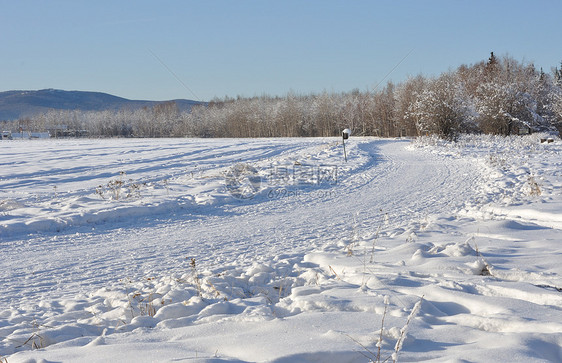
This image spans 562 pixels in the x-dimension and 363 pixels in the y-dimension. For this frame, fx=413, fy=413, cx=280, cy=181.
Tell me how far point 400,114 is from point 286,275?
6132 cm

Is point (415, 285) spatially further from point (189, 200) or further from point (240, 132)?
point (240, 132)

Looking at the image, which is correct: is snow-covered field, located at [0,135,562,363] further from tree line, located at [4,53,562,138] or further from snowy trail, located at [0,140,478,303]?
tree line, located at [4,53,562,138]

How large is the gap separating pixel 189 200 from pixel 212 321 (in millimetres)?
6829

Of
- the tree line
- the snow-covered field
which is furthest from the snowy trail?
the tree line

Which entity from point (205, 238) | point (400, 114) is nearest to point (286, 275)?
point (205, 238)

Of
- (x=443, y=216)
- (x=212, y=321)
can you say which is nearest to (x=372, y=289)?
(x=212, y=321)

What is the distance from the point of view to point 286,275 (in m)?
5.09

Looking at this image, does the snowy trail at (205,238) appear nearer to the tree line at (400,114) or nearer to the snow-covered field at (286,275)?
the snow-covered field at (286,275)

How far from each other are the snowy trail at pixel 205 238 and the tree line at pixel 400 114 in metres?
26.1

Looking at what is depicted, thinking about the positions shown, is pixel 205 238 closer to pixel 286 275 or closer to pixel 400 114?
pixel 286 275

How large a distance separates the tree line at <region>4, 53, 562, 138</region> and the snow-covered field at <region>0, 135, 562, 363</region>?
89.8ft

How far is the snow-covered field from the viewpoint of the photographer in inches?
107

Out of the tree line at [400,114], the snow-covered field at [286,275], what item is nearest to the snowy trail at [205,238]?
the snow-covered field at [286,275]

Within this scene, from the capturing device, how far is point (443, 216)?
316 inches
